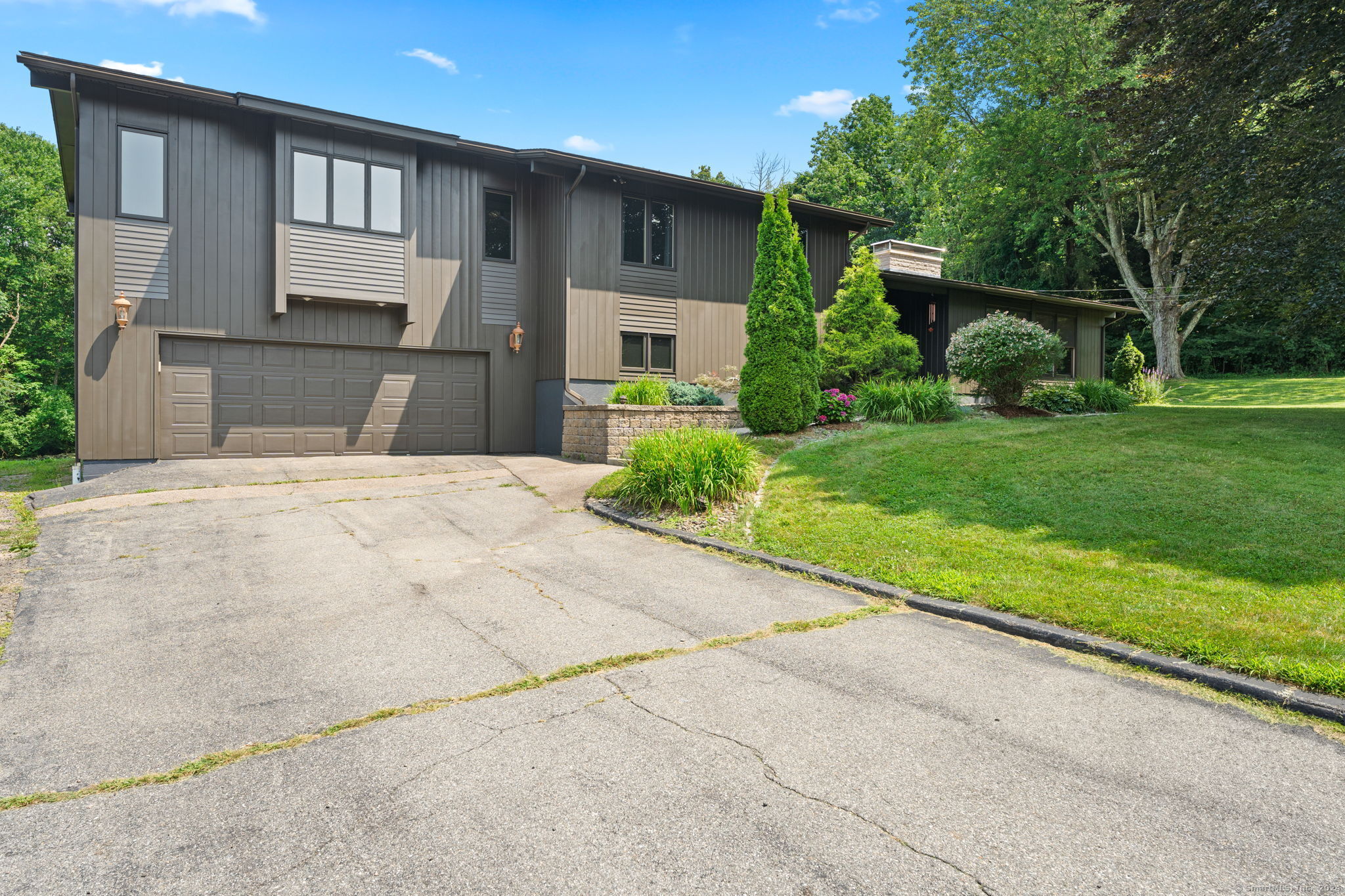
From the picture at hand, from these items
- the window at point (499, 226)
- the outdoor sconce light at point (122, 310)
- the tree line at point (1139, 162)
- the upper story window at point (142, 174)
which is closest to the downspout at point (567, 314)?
the window at point (499, 226)

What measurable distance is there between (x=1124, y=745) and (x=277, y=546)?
7.30m

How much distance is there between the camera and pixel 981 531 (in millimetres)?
7270

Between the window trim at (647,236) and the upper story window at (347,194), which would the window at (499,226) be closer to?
the upper story window at (347,194)

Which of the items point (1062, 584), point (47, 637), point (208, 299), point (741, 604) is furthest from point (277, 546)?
point (208, 299)

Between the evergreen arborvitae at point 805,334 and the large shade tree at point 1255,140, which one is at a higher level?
the large shade tree at point 1255,140

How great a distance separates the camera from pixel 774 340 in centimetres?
1278

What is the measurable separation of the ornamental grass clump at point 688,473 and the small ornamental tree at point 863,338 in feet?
21.2

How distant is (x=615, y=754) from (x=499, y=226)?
48.1 feet

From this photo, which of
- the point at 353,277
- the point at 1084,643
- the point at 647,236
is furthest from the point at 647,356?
the point at 1084,643

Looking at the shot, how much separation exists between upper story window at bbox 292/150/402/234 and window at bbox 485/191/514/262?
6.36 feet

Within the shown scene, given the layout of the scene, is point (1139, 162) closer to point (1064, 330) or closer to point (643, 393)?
point (643, 393)

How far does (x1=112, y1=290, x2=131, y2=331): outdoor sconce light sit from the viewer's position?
12.4m

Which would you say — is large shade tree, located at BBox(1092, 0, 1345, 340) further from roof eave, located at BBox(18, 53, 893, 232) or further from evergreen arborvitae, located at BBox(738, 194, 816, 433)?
roof eave, located at BBox(18, 53, 893, 232)

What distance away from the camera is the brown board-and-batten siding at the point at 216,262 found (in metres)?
12.4
